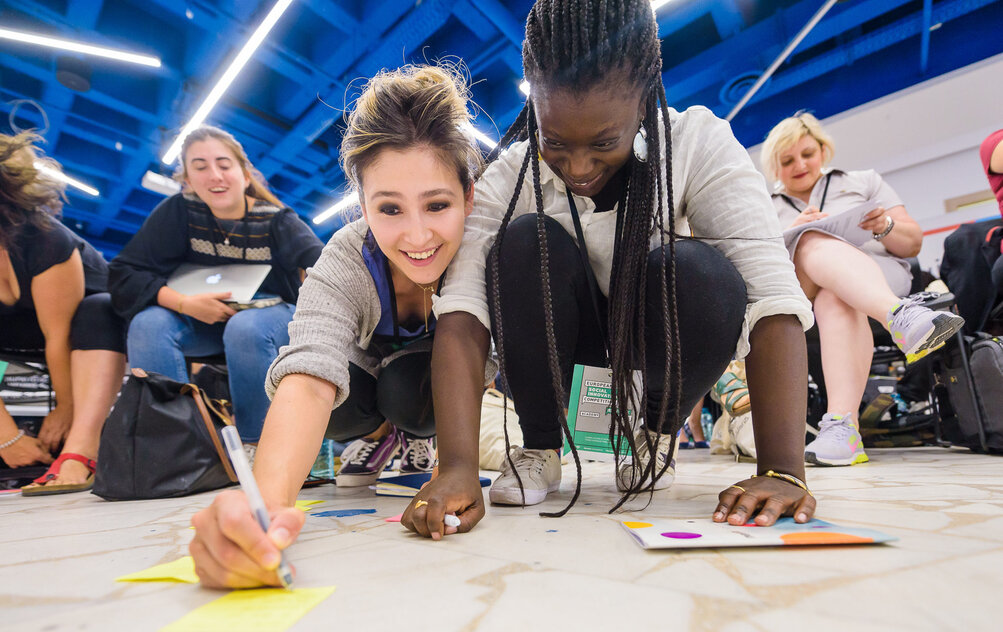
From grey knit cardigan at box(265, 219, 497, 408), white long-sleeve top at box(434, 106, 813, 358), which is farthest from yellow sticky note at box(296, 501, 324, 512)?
white long-sleeve top at box(434, 106, 813, 358)

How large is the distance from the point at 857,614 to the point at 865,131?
18.0 ft

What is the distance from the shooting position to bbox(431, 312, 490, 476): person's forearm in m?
0.77

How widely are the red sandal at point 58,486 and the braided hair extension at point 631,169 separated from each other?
1.40 m

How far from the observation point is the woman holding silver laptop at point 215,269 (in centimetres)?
156

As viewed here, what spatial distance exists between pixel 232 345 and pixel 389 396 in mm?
658

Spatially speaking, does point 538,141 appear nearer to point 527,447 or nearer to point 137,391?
point 527,447

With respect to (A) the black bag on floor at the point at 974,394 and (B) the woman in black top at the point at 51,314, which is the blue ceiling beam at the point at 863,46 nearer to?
(A) the black bag on floor at the point at 974,394

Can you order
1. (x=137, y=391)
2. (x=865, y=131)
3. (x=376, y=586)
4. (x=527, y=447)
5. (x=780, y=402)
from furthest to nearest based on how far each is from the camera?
(x=865, y=131), (x=137, y=391), (x=527, y=447), (x=780, y=402), (x=376, y=586)

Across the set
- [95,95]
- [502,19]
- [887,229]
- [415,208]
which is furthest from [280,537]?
[95,95]

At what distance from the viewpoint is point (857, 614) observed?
0.37 m

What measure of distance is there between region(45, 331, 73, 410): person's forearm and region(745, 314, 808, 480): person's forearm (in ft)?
6.82

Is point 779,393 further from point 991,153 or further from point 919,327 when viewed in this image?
point 991,153

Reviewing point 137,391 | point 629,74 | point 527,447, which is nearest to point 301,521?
point 527,447

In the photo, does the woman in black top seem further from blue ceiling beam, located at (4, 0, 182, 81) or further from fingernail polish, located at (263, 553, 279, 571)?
blue ceiling beam, located at (4, 0, 182, 81)
